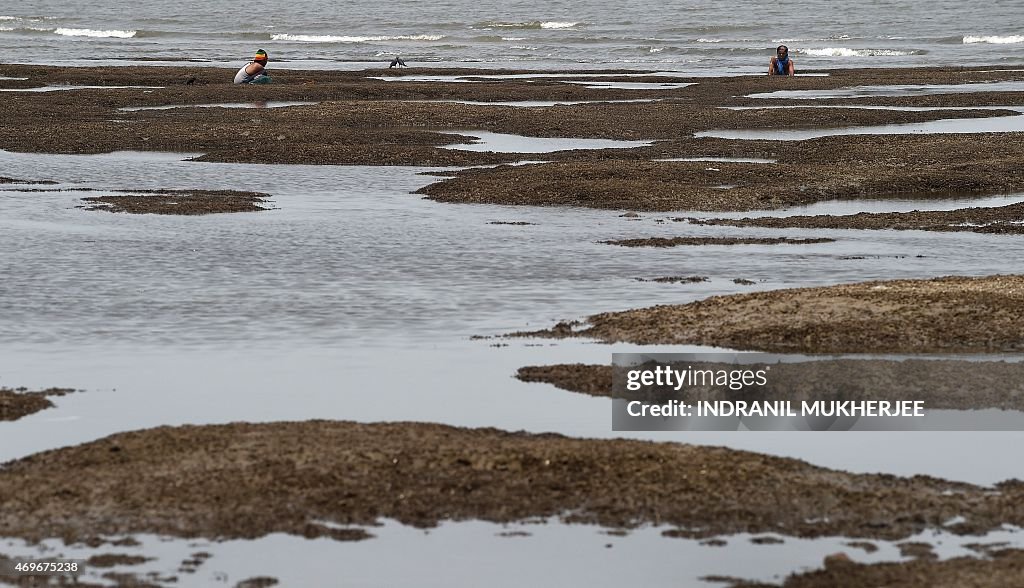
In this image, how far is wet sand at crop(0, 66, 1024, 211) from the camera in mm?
27016

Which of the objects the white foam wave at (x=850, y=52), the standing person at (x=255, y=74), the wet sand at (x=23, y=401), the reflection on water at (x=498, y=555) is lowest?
the white foam wave at (x=850, y=52)

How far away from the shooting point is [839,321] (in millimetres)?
14461

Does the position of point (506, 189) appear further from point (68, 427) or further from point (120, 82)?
point (120, 82)

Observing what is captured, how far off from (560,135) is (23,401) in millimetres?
25730

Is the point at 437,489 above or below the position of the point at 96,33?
below

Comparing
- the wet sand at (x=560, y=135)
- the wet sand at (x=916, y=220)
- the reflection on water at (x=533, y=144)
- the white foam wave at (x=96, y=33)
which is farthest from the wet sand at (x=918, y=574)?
the white foam wave at (x=96, y=33)

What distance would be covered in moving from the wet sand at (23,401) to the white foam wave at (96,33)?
103 meters

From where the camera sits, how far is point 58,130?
38.1m

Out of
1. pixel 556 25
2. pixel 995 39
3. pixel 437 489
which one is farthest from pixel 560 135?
pixel 556 25

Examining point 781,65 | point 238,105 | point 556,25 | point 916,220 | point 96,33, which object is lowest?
point 916,220

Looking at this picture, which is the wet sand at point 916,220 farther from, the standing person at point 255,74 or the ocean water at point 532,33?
the ocean water at point 532,33

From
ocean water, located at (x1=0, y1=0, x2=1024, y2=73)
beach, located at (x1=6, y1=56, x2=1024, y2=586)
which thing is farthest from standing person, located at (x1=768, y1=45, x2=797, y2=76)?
beach, located at (x1=6, y1=56, x2=1024, y2=586)

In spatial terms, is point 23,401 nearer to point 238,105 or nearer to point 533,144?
point 533,144

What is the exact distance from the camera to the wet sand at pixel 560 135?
27.0 m
